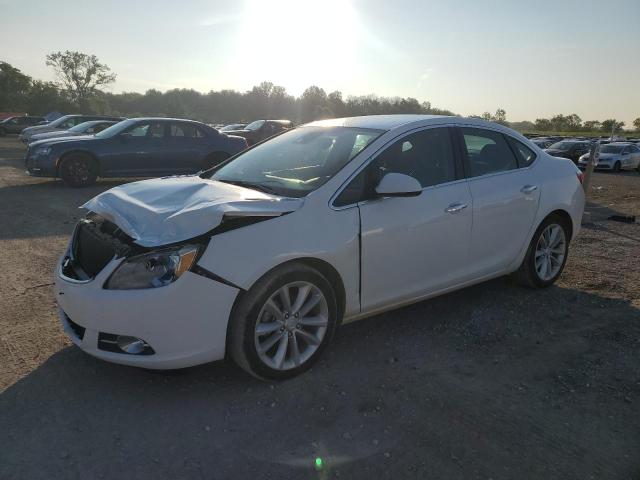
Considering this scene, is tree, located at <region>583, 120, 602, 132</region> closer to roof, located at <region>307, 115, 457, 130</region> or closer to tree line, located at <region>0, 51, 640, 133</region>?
tree line, located at <region>0, 51, 640, 133</region>

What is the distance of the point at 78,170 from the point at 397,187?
10.3 m

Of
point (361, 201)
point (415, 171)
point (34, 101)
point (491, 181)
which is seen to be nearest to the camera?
point (361, 201)

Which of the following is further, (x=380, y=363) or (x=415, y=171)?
(x=415, y=171)

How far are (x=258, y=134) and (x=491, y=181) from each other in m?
20.1

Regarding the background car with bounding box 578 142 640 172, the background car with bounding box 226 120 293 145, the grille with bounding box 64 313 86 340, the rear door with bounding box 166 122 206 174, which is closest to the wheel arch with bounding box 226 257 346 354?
the grille with bounding box 64 313 86 340

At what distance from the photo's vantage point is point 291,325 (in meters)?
3.27

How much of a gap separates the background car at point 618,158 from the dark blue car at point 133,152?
20748 millimetres

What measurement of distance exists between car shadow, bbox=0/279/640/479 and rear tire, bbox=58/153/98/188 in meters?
9.24

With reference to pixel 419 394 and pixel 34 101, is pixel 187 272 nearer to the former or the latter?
pixel 419 394

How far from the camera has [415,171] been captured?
156 inches

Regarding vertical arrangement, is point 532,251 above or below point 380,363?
above

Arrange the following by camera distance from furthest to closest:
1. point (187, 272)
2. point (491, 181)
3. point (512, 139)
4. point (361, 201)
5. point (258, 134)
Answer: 1. point (258, 134)
2. point (512, 139)
3. point (491, 181)
4. point (361, 201)
5. point (187, 272)

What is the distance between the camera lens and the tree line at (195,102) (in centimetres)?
6153

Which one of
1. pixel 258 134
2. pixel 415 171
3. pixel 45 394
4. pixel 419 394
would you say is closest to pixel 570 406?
pixel 419 394
